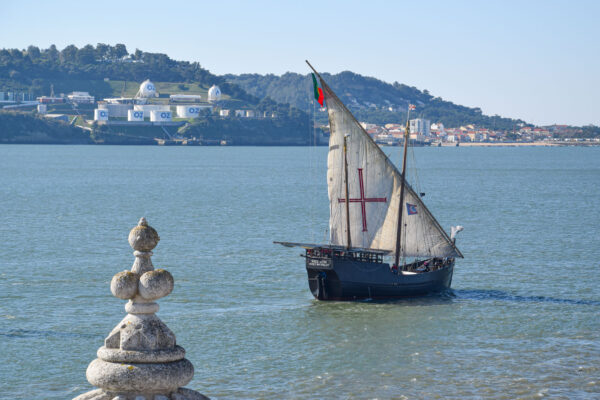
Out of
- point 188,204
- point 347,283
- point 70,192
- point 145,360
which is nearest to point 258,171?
point 70,192

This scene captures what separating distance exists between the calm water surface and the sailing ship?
1164 mm

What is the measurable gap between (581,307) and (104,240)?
3547 cm

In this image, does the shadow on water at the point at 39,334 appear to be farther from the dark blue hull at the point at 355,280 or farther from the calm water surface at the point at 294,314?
the dark blue hull at the point at 355,280

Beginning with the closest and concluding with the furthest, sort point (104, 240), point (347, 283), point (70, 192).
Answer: point (347, 283) → point (104, 240) → point (70, 192)

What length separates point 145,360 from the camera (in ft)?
24.8

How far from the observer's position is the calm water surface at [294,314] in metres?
28.0

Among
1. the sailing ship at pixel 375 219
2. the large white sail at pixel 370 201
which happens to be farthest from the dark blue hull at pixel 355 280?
the large white sail at pixel 370 201

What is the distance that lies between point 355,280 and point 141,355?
3329 centimetres

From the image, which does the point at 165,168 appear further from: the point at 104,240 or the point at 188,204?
the point at 104,240

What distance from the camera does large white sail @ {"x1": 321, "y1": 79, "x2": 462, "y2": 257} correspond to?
141 feet

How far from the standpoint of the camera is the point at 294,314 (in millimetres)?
38500

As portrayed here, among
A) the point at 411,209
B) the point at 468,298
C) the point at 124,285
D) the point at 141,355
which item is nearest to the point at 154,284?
the point at 124,285

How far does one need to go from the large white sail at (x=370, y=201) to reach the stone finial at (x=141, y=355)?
3503 centimetres

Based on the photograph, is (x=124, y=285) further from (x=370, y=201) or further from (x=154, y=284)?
(x=370, y=201)
